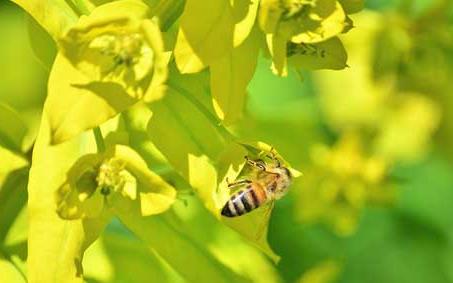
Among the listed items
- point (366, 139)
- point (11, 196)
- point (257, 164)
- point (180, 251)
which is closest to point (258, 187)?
point (257, 164)

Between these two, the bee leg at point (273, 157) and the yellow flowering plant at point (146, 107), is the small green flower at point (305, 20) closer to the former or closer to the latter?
the yellow flowering plant at point (146, 107)

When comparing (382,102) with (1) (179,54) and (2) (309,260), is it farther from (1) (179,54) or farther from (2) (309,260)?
(1) (179,54)

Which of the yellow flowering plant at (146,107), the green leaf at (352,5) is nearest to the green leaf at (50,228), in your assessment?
the yellow flowering plant at (146,107)

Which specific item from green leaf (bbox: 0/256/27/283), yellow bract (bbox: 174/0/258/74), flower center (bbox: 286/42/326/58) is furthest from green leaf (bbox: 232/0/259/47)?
green leaf (bbox: 0/256/27/283)

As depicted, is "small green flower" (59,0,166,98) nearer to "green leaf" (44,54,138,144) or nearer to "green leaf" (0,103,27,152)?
"green leaf" (44,54,138,144)

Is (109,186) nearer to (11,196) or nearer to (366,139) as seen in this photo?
(11,196)

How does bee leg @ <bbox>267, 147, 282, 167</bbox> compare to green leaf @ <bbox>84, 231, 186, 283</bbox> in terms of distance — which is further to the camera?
green leaf @ <bbox>84, 231, 186, 283</bbox>

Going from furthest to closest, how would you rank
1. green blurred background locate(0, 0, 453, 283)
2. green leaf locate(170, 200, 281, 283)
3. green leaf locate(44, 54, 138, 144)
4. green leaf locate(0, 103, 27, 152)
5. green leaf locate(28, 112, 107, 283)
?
green blurred background locate(0, 0, 453, 283) → green leaf locate(170, 200, 281, 283) → green leaf locate(0, 103, 27, 152) → green leaf locate(28, 112, 107, 283) → green leaf locate(44, 54, 138, 144)
